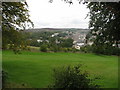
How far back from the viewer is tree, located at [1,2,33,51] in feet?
35.5

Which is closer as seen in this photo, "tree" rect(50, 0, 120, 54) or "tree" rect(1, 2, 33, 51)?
→ "tree" rect(50, 0, 120, 54)

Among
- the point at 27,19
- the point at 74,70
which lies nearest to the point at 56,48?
the point at 27,19

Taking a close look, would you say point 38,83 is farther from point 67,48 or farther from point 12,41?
point 67,48

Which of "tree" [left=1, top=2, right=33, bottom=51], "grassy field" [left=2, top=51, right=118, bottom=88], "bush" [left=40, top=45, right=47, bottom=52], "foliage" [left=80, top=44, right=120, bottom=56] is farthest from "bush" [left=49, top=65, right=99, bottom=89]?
"bush" [left=40, top=45, right=47, bottom=52]

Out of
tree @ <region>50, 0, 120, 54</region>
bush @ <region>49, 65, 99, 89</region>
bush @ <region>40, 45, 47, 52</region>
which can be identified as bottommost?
bush @ <region>40, 45, 47, 52</region>

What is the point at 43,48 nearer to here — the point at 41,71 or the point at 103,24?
the point at 41,71

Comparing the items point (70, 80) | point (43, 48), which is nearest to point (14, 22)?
point (70, 80)

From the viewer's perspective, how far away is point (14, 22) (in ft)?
38.1

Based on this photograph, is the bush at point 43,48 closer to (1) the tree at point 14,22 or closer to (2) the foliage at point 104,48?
(2) the foliage at point 104,48

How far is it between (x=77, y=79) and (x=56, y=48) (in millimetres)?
26441

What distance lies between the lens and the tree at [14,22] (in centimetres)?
1083

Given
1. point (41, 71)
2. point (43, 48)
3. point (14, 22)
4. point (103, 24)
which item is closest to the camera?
point (103, 24)

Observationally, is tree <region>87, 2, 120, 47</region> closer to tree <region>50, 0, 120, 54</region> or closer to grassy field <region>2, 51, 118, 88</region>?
tree <region>50, 0, 120, 54</region>

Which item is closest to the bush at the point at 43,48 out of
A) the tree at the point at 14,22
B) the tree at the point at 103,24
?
the tree at the point at 14,22
